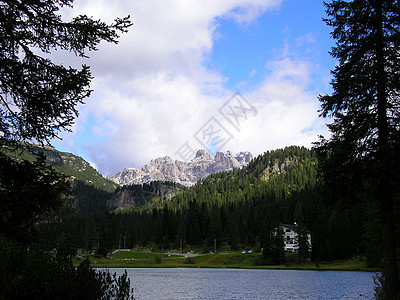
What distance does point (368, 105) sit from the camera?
65.3 feet

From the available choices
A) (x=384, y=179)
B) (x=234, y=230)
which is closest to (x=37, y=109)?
(x=384, y=179)

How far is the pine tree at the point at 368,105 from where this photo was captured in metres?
18.1

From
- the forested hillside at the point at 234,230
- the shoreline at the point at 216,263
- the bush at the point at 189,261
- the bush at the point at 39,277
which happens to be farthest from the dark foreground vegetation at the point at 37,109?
the bush at the point at 189,261

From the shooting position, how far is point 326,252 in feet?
332

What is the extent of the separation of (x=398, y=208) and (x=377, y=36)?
1625 centimetres

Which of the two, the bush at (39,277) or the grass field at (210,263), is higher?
the bush at (39,277)

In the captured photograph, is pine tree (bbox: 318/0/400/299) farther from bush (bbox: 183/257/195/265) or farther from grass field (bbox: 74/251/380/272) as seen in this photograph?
bush (bbox: 183/257/195/265)

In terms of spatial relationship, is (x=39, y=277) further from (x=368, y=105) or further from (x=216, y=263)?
(x=216, y=263)

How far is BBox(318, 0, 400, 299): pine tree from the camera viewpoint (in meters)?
18.1

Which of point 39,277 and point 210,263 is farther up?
point 39,277

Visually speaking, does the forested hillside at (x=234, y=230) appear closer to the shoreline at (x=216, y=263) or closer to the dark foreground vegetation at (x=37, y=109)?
the shoreline at (x=216, y=263)

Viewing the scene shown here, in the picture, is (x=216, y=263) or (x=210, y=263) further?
(x=210, y=263)

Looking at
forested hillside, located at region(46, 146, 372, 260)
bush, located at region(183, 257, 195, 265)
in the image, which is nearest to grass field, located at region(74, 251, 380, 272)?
bush, located at region(183, 257, 195, 265)

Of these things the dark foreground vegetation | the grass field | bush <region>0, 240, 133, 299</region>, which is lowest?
the grass field
